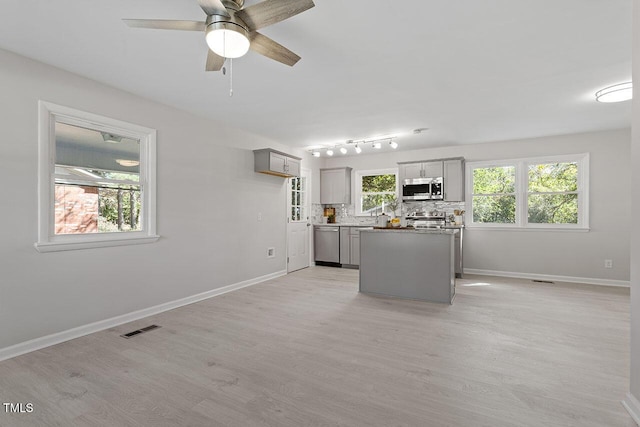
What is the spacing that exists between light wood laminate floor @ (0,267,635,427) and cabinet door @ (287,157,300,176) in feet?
8.55

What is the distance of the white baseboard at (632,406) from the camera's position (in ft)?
5.64

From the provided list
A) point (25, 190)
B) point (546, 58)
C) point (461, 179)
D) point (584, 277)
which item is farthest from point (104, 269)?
point (584, 277)

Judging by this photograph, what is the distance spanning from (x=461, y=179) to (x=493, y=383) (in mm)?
4406

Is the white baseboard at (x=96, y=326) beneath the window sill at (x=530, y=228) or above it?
beneath

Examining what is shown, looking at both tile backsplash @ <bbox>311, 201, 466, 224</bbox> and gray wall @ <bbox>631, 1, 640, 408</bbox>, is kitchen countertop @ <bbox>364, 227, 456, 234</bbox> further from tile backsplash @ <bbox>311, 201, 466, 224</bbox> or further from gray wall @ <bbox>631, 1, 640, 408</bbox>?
gray wall @ <bbox>631, 1, 640, 408</bbox>

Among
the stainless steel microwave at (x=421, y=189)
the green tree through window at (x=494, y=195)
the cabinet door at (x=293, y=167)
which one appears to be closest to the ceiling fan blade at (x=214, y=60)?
the cabinet door at (x=293, y=167)

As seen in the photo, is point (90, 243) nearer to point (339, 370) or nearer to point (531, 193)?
point (339, 370)

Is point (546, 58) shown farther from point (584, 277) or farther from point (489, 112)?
point (584, 277)

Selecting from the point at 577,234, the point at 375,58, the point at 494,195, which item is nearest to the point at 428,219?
the point at 494,195

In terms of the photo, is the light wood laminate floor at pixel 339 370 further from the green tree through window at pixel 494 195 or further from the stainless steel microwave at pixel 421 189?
the stainless steel microwave at pixel 421 189

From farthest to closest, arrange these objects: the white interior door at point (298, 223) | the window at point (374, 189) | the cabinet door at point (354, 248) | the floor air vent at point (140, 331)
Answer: the window at point (374, 189)
the cabinet door at point (354, 248)
the white interior door at point (298, 223)
the floor air vent at point (140, 331)

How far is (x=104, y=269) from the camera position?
3154mm

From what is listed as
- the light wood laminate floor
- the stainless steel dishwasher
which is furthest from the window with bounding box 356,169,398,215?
the light wood laminate floor

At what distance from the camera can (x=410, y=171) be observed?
6254 mm
